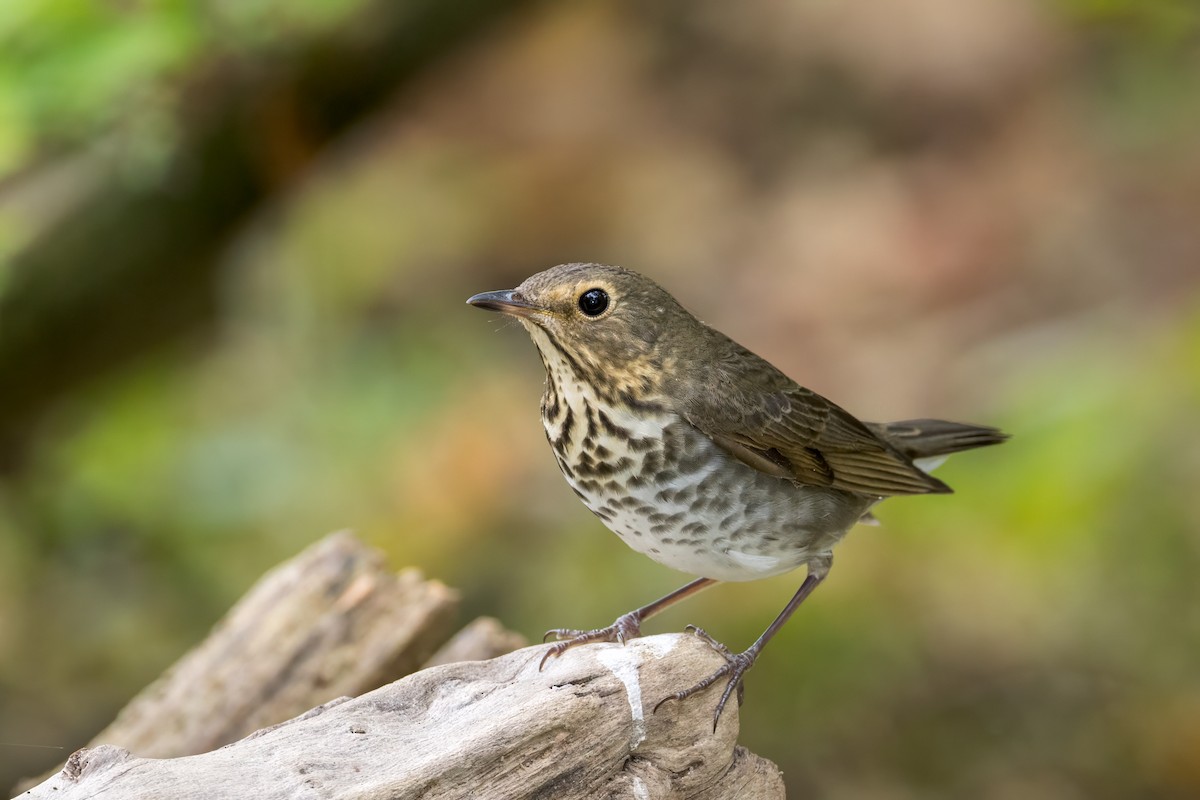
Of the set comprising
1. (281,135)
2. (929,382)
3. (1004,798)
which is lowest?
(1004,798)

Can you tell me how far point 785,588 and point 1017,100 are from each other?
4.21m

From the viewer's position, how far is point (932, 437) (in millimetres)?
3801

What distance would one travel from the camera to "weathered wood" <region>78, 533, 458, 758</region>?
334 cm

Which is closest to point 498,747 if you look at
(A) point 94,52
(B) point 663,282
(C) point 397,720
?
(C) point 397,720

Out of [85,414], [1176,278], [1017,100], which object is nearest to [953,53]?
[1017,100]

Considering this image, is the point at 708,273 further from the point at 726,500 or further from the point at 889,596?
the point at 726,500

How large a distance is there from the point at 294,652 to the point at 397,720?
2.79 ft

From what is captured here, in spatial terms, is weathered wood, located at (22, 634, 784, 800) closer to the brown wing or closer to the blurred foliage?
the brown wing

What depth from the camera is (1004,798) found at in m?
5.14

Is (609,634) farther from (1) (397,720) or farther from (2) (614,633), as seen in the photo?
(1) (397,720)

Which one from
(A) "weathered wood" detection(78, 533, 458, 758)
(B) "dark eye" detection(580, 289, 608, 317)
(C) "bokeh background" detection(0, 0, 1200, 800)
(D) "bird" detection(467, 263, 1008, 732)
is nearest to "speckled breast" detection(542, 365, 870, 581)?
(D) "bird" detection(467, 263, 1008, 732)

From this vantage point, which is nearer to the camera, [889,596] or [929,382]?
[889,596]

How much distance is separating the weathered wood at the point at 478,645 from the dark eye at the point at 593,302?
1.00 metres

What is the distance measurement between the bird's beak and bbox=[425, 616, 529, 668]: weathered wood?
995mm
